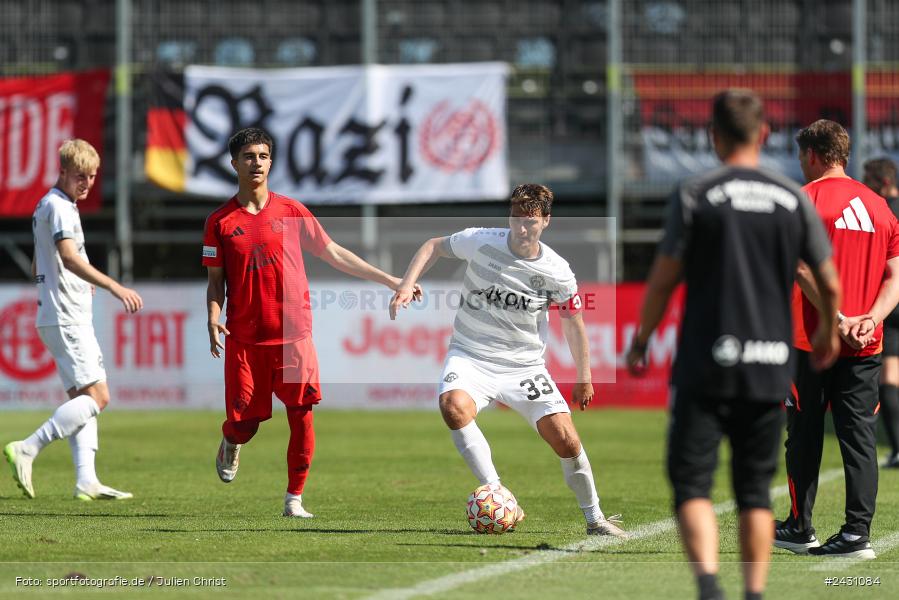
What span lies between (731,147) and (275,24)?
20594 millimetres

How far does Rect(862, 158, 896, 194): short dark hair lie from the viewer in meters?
10.9

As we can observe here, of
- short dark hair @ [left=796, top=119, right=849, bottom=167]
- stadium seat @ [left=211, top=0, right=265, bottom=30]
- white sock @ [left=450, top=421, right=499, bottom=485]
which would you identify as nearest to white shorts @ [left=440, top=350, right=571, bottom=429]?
white sock @ [left=450, top=421, right=499, bottom=485]

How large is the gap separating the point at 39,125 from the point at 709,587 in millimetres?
20399

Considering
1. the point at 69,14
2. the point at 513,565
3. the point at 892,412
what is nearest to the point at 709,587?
the point at 513,565

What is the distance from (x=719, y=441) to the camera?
5434mm

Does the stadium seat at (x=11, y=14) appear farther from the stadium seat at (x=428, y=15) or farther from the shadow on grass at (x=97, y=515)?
the shadow on grass at (x=97, y=515)

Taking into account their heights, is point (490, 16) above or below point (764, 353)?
above

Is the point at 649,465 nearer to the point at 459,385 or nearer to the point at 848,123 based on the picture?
the point at 459,385

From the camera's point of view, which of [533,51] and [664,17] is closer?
[664,17]

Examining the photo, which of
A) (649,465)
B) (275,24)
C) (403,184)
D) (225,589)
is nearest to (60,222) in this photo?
(225,589)

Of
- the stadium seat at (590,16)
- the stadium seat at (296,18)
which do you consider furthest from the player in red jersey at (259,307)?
the stadium seat at (590,16)

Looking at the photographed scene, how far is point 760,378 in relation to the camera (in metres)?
5.30

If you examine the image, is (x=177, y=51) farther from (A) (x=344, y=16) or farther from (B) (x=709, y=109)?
(B) (x=709, y=109)

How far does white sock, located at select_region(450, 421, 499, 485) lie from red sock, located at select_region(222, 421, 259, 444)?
138 cm
